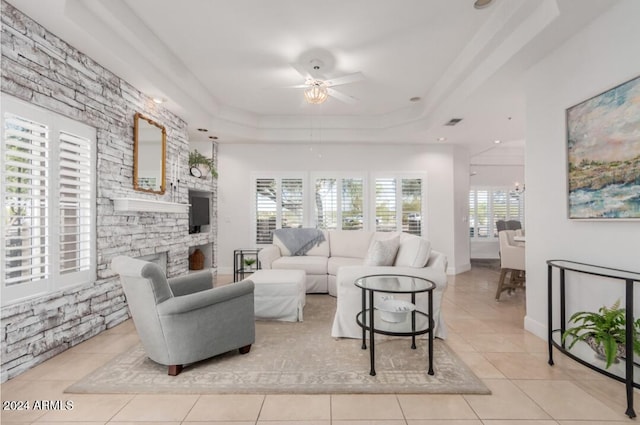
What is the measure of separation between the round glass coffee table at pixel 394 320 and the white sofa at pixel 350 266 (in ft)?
0.55

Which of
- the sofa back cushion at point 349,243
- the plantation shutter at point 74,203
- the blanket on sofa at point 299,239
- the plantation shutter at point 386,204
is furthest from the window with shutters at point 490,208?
the plantation shutter at point 74,203

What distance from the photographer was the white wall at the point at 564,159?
2.20 meters

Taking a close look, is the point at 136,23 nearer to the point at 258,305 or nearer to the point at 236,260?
the point at 258,305

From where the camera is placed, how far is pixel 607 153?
230 centimetres

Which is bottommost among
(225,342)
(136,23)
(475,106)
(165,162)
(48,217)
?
(225,342)

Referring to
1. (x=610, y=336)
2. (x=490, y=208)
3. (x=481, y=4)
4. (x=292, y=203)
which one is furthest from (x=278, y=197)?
(x=490, y=208)

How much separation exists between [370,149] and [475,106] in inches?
95.2

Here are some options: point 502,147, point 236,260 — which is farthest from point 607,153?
point 502,147

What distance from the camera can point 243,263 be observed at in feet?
19.4

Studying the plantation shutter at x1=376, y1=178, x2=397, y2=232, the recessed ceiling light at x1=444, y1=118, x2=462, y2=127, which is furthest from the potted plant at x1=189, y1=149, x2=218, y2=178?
the recessed ceiling light at x1=444, y1=118, x2=462, y2=127

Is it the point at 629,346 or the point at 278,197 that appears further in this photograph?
the point at 278,197

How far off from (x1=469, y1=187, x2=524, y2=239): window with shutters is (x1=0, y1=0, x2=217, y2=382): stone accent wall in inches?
303

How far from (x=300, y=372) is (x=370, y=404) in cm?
59

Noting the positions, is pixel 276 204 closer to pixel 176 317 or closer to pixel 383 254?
pixel 383 254
